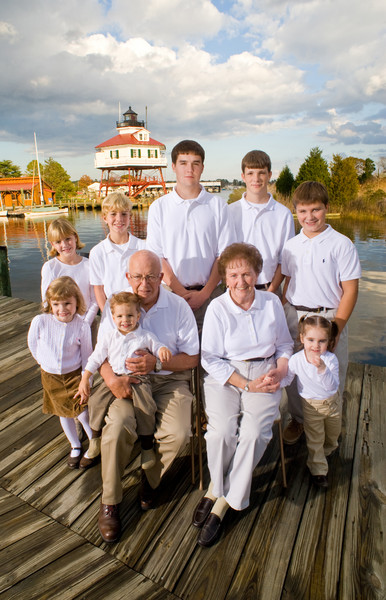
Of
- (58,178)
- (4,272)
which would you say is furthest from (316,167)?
(58,178)

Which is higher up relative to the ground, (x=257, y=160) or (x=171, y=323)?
(x=257, y=160)

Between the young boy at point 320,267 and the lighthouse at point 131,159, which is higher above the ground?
the lighthouse at point 131,159

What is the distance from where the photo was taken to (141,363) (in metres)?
2.45

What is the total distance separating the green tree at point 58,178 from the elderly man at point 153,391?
2567 inches

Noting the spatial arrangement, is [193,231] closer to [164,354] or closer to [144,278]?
[144,278]

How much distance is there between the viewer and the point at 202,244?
310cm

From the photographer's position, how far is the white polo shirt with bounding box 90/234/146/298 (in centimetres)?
315

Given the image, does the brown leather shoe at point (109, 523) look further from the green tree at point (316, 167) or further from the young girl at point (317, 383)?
the green tree at point (316, 167)

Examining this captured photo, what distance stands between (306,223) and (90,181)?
98.8 m

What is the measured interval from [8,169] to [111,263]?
69.0m

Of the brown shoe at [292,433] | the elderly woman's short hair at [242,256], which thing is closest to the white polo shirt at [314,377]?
the brown shoe at [292,433]

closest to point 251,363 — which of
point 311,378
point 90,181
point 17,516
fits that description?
point 311,378

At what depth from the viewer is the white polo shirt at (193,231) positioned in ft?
10.1

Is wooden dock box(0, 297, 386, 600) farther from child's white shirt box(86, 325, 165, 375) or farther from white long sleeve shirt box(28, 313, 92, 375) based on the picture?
child's white shirt box(86, 325, 165, 375)
